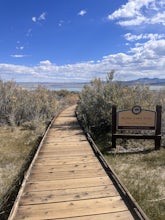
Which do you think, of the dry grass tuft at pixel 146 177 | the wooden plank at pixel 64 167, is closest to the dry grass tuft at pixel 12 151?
the wooden plank at pixel 64 167

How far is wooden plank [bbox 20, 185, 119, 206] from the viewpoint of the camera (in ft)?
15.2

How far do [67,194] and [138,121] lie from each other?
4.70 m

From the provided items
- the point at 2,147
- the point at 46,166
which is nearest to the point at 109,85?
the point at 2,147

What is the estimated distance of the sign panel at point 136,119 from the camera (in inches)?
350

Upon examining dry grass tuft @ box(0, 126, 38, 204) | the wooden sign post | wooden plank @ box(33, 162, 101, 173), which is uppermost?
the wooden sign post

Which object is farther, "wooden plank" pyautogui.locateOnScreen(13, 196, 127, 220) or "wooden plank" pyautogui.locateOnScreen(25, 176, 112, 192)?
"wooden plank" pyautogui.locateOnScreen(25, 176, 112, 192)

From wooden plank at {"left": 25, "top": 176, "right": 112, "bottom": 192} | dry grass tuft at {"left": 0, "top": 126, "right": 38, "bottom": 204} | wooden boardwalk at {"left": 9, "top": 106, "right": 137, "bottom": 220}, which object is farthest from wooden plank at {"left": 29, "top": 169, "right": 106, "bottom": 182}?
dry grass tuft at {"left": 0, "top": 126, "right": 38, "bottom": 204}

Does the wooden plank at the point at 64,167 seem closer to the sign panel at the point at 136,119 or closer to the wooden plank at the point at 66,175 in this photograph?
the wooden plank at the point at 66,175

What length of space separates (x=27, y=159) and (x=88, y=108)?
4999 millimetres

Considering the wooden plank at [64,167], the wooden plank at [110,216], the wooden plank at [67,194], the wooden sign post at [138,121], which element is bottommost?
the wooden plank at [110,216]

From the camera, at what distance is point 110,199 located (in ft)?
15.1

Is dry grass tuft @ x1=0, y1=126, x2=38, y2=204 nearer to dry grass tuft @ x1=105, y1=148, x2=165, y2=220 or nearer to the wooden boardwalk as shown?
the wooden boardwalk

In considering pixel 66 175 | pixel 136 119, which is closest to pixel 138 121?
pixel 136 119

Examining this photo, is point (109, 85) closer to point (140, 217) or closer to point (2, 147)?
point (2, 147)
